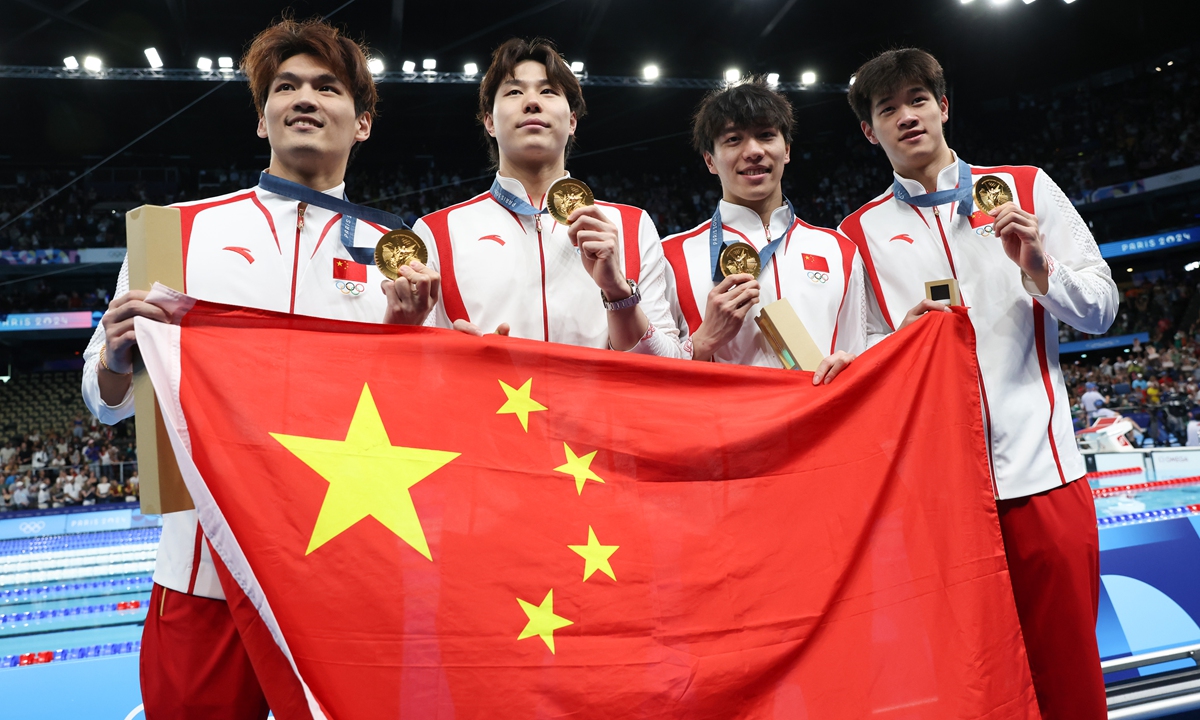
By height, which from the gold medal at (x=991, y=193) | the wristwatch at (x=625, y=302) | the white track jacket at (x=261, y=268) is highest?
the gold medal at (x=991, y=193)

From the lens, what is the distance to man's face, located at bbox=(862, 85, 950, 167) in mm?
2518

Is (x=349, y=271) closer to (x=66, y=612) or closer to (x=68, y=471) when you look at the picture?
(x=66, y=612)

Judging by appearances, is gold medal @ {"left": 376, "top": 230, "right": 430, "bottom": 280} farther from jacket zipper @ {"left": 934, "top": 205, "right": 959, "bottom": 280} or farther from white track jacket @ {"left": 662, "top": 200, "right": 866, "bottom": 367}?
jacket zipper @ {"left": 934, "top": 205, "right": 959, "bottom": 280}

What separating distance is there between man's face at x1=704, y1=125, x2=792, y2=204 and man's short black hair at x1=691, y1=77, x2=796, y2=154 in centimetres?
2

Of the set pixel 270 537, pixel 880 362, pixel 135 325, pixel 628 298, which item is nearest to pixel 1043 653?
pixel 880 362

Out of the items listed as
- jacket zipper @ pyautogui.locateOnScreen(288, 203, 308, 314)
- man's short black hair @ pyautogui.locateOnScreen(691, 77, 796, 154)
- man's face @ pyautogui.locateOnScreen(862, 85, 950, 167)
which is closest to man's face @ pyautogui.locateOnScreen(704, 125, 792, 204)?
man's short black hair @ pyautogui.locateOnScreen(691, 77, 796, 154)

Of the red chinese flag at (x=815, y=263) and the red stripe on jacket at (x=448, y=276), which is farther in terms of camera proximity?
the red chinese flag at (x=815, y=263)

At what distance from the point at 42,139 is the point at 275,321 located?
2226 centimetres

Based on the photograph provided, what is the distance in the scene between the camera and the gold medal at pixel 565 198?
2.06 m

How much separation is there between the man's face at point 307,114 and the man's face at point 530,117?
450 millimetres

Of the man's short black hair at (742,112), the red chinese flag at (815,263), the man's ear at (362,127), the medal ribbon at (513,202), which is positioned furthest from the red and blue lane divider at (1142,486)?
the man's ear at (362,127)

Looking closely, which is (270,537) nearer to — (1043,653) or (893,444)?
(893,444)

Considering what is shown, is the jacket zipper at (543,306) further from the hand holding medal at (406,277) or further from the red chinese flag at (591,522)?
the hand holding medal at (406,277)

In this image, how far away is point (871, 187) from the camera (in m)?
21.6
